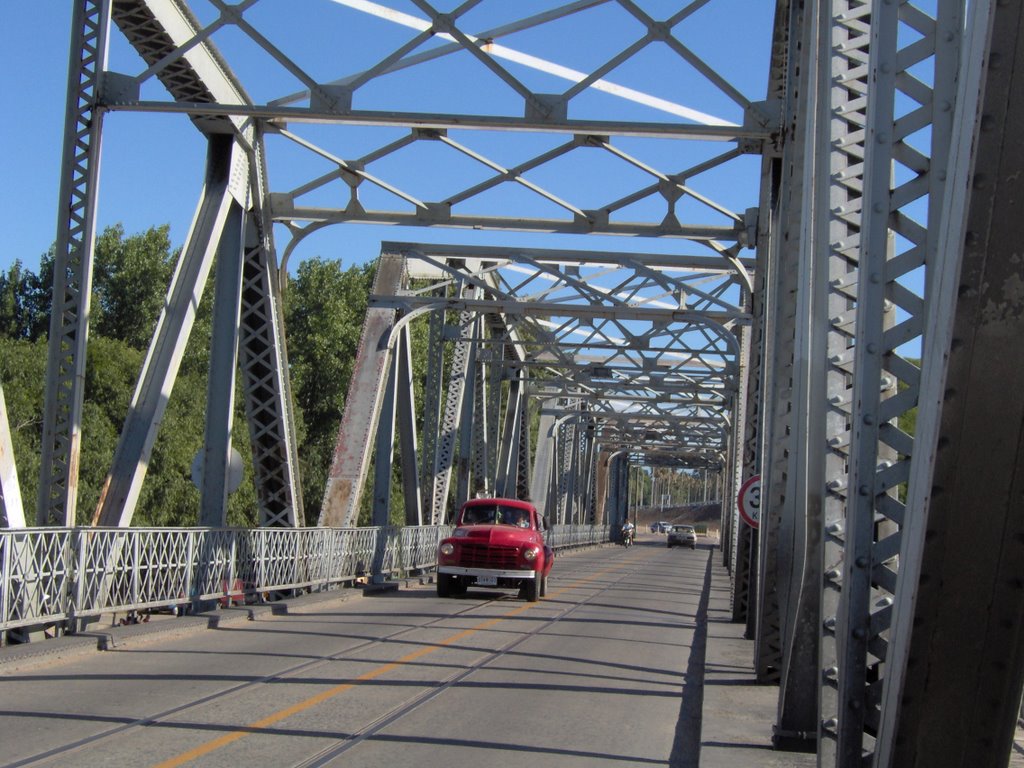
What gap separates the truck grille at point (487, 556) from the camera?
23.7 m

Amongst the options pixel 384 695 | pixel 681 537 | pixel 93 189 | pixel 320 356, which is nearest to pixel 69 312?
pixel 93 189

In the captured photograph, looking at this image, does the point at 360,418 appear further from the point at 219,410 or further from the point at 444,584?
the point at 219,410

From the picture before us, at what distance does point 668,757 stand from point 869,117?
4.97 m

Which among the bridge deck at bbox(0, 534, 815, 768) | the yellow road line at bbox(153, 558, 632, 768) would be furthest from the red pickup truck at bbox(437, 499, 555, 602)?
the yellow road line at bbox(153, 558, 632, 768)

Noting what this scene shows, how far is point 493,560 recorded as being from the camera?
23.8 metres

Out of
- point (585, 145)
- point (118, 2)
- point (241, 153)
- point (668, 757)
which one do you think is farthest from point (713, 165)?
point (668, 757)

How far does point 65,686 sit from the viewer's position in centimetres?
1055

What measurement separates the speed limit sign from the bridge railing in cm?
677

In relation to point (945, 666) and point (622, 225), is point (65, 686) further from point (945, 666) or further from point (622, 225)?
point (622, 225)

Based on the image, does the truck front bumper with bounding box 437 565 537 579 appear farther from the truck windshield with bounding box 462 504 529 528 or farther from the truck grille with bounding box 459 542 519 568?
the truck windshield with bounding box 462 504 529 528

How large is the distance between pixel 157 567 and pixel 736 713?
26.5 feet

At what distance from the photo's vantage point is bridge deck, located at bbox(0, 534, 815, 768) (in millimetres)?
8102

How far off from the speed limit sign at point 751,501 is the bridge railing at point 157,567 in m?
6.77

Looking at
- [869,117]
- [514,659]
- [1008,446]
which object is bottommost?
[514,659]
